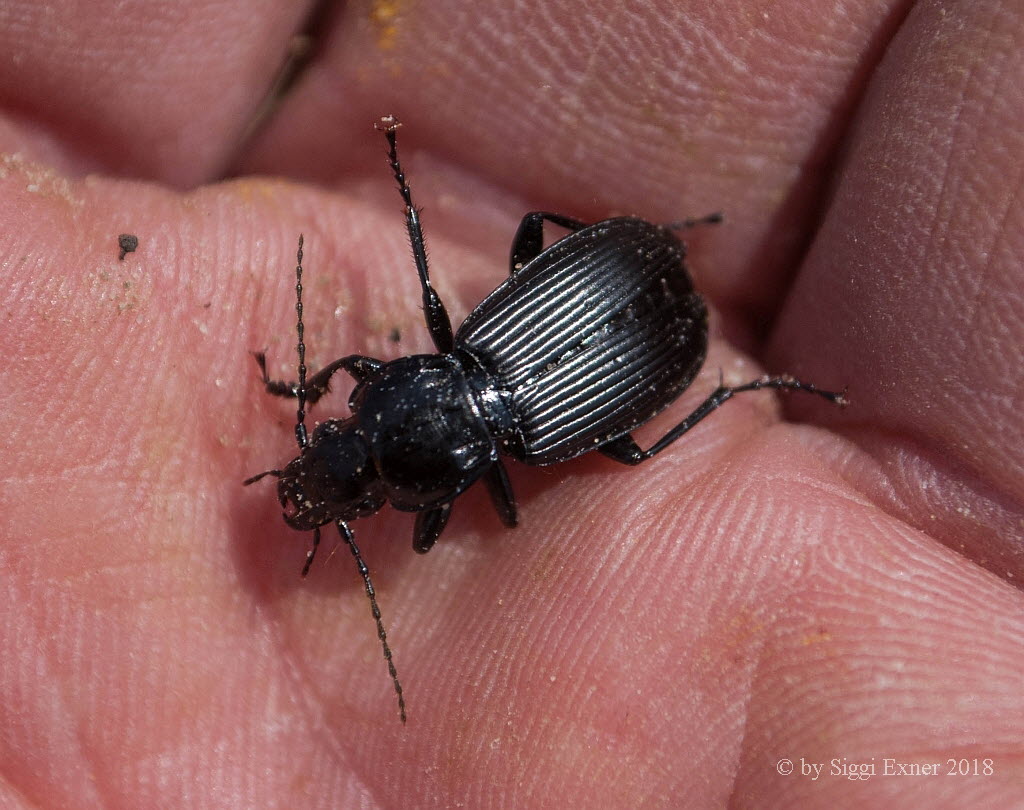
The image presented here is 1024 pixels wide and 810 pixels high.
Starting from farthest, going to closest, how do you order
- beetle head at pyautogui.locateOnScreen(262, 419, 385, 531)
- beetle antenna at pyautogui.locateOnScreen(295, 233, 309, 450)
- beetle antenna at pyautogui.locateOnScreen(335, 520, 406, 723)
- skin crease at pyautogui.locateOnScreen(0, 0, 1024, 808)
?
beetle antenna at pyautogui.locateOnScreen(295, 233, 309, 450) → beetle head at pyautogui.locateOnScreen(262, 419, 385, 531) → beetle antenna at pyautogui.locateOnScreen(335, 520, 406, 723) → skin crease at pyautogui.locateOnScreen(0, 0, 1024, 808)

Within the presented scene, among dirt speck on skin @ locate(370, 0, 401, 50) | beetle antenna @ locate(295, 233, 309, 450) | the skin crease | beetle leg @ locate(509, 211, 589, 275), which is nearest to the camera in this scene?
the skin crease

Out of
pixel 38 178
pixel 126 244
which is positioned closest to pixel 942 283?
pixel 126 244

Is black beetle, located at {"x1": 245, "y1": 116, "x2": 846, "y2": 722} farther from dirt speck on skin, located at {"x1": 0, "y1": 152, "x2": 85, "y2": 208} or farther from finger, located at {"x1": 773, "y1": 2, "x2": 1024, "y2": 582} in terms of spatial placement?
dirt speck on skin, located at {"x1": 0, "y1": 152, "x2": 85, "y2": 208}

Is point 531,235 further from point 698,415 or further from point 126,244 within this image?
point 126,244

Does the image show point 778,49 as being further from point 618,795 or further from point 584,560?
point 618,795

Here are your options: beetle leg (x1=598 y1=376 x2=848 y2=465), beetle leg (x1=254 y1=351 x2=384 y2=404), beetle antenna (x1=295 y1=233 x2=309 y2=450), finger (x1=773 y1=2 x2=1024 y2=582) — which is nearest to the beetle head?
beetle antenna (x1=295 y1=233 x2=309 y2=450)

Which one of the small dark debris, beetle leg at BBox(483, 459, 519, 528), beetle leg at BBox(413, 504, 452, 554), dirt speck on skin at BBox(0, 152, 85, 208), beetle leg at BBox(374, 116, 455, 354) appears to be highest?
beetle leg at BBox(374, 116, 455, 354)

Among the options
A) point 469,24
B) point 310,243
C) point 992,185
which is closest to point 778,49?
point 992,185

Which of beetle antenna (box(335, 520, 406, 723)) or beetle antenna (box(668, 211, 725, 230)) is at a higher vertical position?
beetle antenna (box(668, 211, 725, 230))
